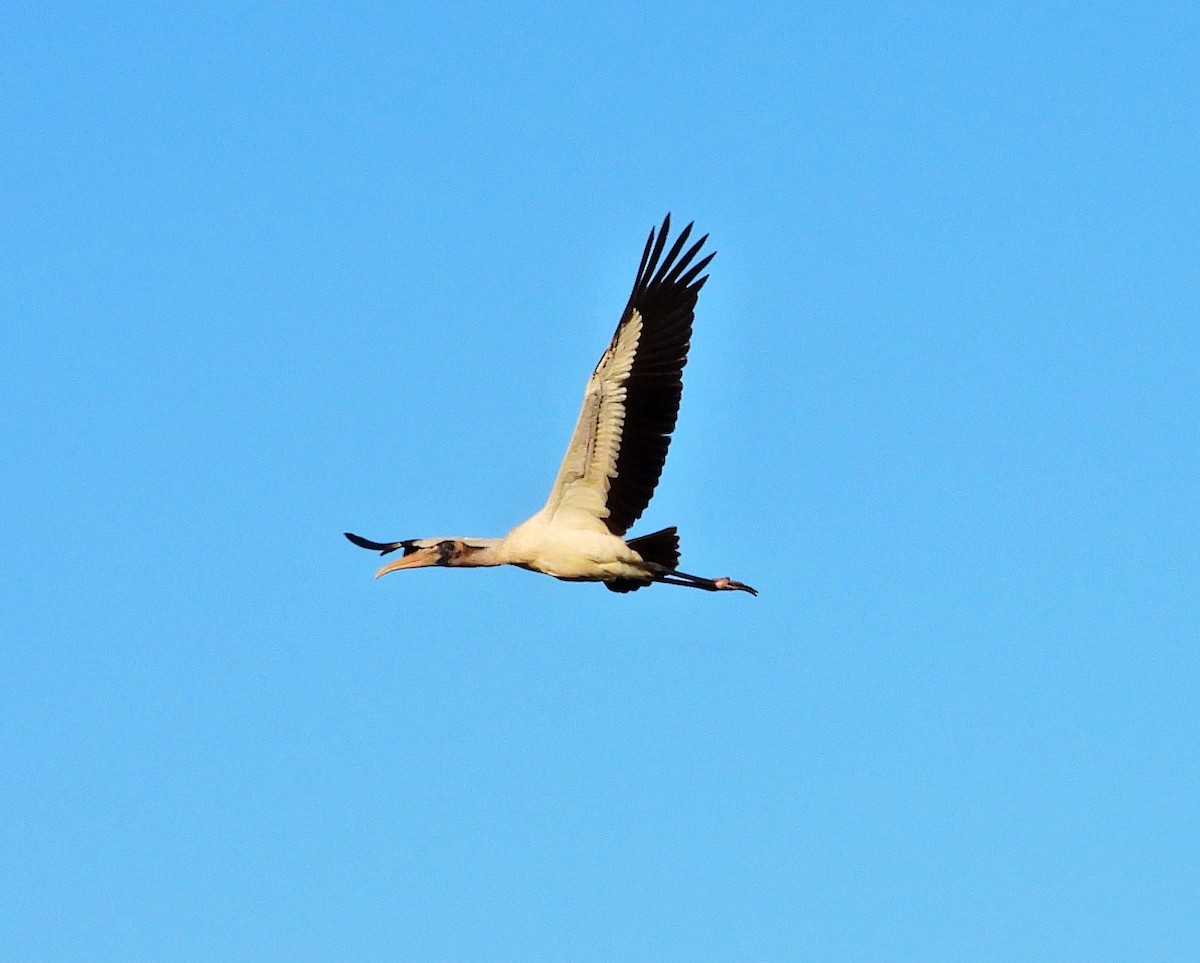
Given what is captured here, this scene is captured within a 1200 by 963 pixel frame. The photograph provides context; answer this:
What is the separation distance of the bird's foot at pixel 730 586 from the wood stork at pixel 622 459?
2.03 ft

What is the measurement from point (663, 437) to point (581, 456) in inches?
41.5

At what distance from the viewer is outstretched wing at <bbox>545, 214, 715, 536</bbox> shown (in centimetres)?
3466

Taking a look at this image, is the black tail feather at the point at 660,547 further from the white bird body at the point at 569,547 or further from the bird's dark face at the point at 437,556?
the bird's dark face at the point at 437,556

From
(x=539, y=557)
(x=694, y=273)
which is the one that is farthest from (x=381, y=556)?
(x=694, y=273)

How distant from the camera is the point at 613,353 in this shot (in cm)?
3466

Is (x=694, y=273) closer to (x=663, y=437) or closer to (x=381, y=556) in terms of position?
(x=663, y=437)

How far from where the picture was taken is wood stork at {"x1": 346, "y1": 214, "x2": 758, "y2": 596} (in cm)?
3469

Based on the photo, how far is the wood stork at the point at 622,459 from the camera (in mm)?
34688

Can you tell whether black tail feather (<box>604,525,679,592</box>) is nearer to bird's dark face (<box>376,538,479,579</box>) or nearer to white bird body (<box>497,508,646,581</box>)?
white bird body (<box>497,508,646,581</box>)

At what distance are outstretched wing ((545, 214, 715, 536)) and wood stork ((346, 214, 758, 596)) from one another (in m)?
0.01

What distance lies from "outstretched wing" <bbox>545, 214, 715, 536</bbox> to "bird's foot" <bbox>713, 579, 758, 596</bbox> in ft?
5.18

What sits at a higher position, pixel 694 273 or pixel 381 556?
pixel 694 273

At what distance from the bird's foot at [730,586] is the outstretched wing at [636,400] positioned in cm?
158

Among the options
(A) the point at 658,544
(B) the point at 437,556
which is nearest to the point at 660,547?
(A) the point at 658,544
